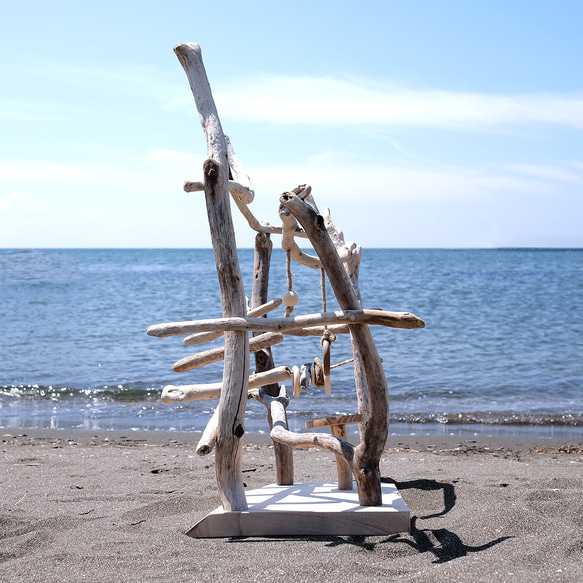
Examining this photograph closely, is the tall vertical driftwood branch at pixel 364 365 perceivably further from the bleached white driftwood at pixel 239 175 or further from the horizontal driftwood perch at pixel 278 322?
the bleached white driftwood at pixel 239 175

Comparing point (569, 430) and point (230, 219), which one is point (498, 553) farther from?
point (569, 430)

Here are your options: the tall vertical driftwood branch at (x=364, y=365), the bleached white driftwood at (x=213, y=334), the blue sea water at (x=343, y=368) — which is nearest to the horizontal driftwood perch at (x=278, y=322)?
the tall vertical driftwood branch at (x=364, y=365)

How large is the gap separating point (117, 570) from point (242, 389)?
1.16 metres

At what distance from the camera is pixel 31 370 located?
1251 cm

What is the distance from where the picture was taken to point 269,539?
3.69 m

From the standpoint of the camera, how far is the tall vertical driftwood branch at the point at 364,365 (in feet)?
12.1

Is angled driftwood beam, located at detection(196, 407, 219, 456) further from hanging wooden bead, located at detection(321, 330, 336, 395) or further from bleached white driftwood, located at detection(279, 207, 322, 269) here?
bleached white driftwood, located at detection(279, 207, 322, 269)

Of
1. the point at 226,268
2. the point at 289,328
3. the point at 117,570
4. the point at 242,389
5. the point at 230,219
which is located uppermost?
→ the point at 230,219

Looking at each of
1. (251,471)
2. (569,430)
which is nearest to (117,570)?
(251,471)

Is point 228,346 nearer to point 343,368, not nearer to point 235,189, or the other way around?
point 235,189

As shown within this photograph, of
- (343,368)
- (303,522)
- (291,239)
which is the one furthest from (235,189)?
(343,368)

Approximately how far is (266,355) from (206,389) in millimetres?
746

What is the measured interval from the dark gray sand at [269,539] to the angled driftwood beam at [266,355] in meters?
0.53

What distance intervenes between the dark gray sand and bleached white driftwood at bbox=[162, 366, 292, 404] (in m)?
0.80
